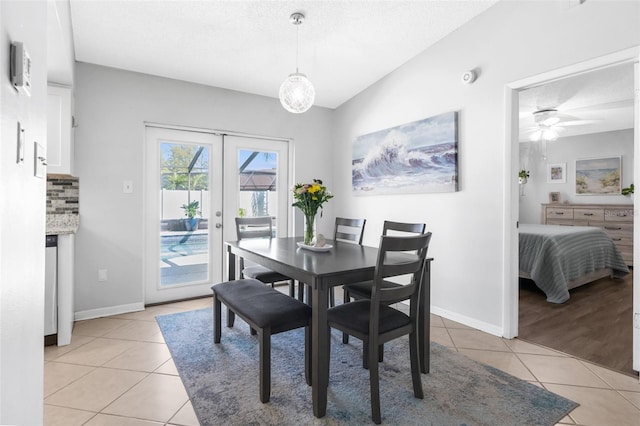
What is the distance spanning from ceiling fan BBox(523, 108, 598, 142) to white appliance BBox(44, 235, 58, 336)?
18.3 feet

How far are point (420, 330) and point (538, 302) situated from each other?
227 cm

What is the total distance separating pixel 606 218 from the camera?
567 cm

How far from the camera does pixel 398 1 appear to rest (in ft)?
8.98

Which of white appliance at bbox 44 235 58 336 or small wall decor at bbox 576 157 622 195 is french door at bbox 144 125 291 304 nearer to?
white appliance at bbox 44 235 58 336

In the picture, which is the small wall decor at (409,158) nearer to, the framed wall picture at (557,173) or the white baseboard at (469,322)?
the white baseboard at (469,322)

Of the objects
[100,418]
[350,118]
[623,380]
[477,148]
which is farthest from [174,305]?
[623,380]

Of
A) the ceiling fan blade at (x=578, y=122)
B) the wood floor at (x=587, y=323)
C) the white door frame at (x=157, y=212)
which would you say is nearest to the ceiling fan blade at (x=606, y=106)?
the ceiling fan blade at (x=578, y=122)

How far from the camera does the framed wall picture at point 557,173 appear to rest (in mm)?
6516

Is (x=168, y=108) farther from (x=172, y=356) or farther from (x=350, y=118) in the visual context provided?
(x=172, y=356)

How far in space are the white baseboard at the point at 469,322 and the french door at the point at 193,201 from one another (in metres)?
2.29

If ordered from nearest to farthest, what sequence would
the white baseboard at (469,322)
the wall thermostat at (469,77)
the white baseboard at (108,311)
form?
the white baseboard at (469,322), the wall thermostat at (469,77), the white baseboard at (108,311)

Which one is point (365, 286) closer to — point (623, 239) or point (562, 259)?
point (562, 259)

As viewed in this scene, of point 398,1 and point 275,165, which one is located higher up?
point 398,1

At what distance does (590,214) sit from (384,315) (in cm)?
577
